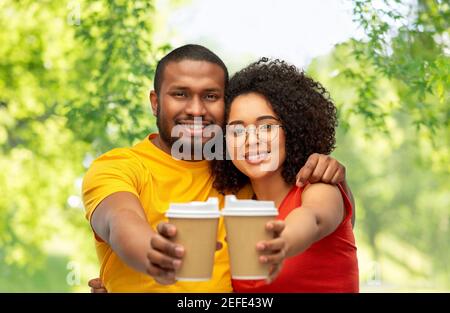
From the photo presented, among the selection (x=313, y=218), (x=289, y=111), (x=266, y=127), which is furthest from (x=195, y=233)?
(x=289, y=111)

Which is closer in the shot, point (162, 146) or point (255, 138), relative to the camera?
point (255, 138)

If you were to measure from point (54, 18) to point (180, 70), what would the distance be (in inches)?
268

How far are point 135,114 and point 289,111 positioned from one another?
3.23 meters

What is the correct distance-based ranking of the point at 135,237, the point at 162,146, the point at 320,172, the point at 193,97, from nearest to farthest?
1. the point at 135,237
2. the point at 320,172
3. the point at 193,97
4. the point at 162,146

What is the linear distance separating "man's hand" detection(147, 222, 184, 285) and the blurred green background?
105 inches

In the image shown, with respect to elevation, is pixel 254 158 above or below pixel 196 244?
above

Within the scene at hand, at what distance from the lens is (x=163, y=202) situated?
9.69 feet

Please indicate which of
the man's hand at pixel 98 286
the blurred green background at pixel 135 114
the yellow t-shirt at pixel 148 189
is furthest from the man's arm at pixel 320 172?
the blurred green background at pixel 135 114

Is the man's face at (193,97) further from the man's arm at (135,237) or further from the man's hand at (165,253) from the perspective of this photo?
the man's hand at (165,253)

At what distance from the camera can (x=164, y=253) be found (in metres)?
2.10

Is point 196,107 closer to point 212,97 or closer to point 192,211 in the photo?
point 212,97

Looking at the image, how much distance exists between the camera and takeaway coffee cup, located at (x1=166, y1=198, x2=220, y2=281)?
208 centimetres

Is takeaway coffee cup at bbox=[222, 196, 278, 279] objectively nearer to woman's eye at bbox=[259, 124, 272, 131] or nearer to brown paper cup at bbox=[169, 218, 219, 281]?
brown paper cup at bbox=[169, 218, 219, 281]
